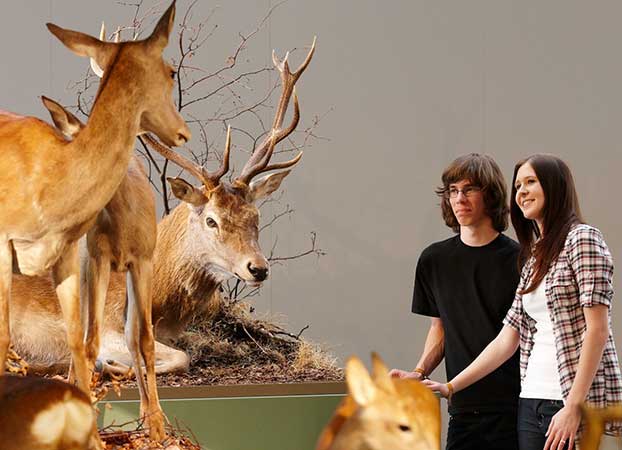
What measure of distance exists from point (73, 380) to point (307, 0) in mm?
3650

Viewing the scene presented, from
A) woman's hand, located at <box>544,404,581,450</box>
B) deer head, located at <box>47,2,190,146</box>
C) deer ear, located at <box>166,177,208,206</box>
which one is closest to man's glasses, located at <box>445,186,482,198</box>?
deer ear, located at <box>166,177,208,206</box>

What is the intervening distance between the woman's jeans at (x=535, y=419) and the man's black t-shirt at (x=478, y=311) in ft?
1.58

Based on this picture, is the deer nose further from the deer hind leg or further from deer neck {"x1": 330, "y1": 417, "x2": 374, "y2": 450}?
deer neck {"x1": 330, "y1": 417, "x2": 374, "y2": 450}

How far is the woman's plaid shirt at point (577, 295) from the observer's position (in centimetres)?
196

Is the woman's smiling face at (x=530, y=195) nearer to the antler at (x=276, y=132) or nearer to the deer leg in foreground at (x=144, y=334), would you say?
the antler at (x=276, y=132)

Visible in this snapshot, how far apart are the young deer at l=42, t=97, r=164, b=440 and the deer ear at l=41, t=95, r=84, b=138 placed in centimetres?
23

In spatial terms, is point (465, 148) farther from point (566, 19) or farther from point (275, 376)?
point (275, 376)

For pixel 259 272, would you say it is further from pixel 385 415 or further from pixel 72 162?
pixel 385 415

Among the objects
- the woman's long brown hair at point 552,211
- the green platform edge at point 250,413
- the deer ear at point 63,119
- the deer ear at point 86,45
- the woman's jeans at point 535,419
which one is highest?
the deer ear at point 86,45

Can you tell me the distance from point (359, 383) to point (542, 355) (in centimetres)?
170

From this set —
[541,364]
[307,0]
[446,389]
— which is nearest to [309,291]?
[307,0]

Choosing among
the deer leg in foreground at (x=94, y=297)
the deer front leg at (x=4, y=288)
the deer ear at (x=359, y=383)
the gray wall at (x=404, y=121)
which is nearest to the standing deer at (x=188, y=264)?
the deer leg in foreground at (x=94, y=297)

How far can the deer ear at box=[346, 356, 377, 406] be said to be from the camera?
0.48 meters

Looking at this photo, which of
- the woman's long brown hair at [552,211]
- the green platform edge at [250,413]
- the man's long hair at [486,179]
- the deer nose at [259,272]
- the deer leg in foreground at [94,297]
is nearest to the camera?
the deer leg in foreground at [94,297]
